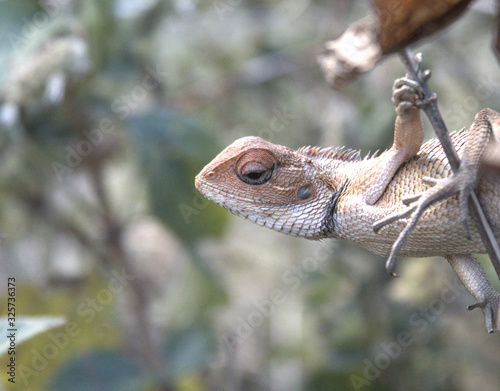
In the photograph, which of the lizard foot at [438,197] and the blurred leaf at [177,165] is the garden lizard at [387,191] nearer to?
the lizard foot at [438,197]

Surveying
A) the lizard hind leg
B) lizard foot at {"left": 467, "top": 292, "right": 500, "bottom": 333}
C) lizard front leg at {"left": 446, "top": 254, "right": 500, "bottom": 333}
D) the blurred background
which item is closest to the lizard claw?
the lizard hind leg

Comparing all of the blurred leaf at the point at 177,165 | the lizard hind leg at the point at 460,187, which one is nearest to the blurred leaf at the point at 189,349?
the blurred leaf at the point at 177,165

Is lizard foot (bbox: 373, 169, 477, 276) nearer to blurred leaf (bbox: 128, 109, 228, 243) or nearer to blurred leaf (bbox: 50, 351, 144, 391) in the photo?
blurred leaf (bbox: 128, 109, 228, 243)

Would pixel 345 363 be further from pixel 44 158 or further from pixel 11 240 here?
pixel 11 240

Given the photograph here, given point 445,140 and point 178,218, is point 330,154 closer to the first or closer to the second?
point 445,140

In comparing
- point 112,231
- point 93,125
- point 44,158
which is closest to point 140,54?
point 93,125

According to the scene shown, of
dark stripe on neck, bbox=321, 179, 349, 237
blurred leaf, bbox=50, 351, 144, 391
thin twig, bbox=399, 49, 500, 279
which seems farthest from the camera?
blurred leaf, bbox=50, 351, 144, 391
